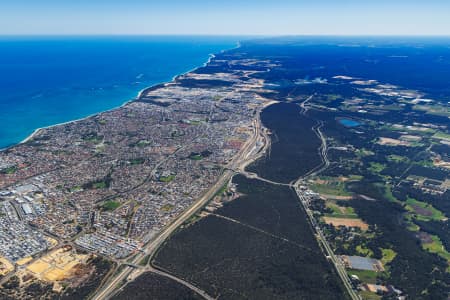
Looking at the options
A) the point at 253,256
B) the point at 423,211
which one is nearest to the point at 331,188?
the point at 423,211

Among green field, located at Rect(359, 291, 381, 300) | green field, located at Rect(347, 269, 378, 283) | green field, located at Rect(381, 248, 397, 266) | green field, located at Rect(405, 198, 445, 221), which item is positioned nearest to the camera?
green field, located at Rect(359, 291, 381, 300)

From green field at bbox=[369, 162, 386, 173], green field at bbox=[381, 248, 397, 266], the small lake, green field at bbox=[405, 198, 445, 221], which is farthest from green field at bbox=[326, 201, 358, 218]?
the small lake

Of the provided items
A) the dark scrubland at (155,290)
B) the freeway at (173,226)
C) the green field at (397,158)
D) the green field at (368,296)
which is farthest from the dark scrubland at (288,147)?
the dark scrubland at (155,290)

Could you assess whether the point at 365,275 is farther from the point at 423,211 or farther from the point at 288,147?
the point at 288,147

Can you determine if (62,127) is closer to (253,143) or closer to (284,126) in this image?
(253,143)

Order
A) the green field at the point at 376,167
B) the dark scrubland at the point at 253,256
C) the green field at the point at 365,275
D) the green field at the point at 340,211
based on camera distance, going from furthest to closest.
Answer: the green field at the point at 376,167 < the green field at the point at 340,211 < the green field at the point at 365,275 < the dark scrubland at the point at 253,256

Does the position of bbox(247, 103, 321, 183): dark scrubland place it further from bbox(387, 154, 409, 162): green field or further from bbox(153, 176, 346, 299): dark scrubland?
bbox(387, 154, 409, 162): green field

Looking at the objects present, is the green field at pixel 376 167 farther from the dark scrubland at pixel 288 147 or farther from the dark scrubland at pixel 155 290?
the dark scrubland at pixel 155 290

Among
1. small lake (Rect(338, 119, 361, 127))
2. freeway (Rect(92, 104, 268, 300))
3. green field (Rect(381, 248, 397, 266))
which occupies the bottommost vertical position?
green field (Rect(381, 248, 397, 266))

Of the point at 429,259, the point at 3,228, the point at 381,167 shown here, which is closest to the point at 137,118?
the point at 3,228
